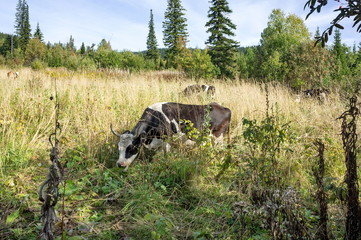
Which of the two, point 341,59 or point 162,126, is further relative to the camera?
point 341,59

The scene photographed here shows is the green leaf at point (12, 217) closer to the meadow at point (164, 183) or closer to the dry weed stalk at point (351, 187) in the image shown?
the meadow at point (164, 183)

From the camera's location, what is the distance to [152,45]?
52562 mm

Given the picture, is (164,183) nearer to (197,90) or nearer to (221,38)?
(197,90)

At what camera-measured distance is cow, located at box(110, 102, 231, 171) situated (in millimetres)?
4438

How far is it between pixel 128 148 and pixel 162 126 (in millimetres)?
817

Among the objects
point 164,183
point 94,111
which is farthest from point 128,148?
point 94,111

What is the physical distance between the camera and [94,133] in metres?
4.99

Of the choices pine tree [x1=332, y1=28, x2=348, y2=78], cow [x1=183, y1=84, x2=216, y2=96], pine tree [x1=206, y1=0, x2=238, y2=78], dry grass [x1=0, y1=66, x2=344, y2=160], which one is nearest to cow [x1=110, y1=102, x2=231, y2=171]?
dry grass [x1=0, y1=66, x2=344, y2=160]

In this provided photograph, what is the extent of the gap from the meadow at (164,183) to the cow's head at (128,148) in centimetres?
15

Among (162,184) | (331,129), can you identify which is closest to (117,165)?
(162,184)

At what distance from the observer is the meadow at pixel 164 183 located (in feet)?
7.61

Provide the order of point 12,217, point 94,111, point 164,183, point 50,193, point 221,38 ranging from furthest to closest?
point 221,38 → point 94,111 → point 164,183 → point 12,217 → point 50,193

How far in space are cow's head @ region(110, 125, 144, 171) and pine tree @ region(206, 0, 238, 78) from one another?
91.0 ft

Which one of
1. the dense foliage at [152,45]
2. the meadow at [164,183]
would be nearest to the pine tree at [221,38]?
the dense foliage at [152,45]
